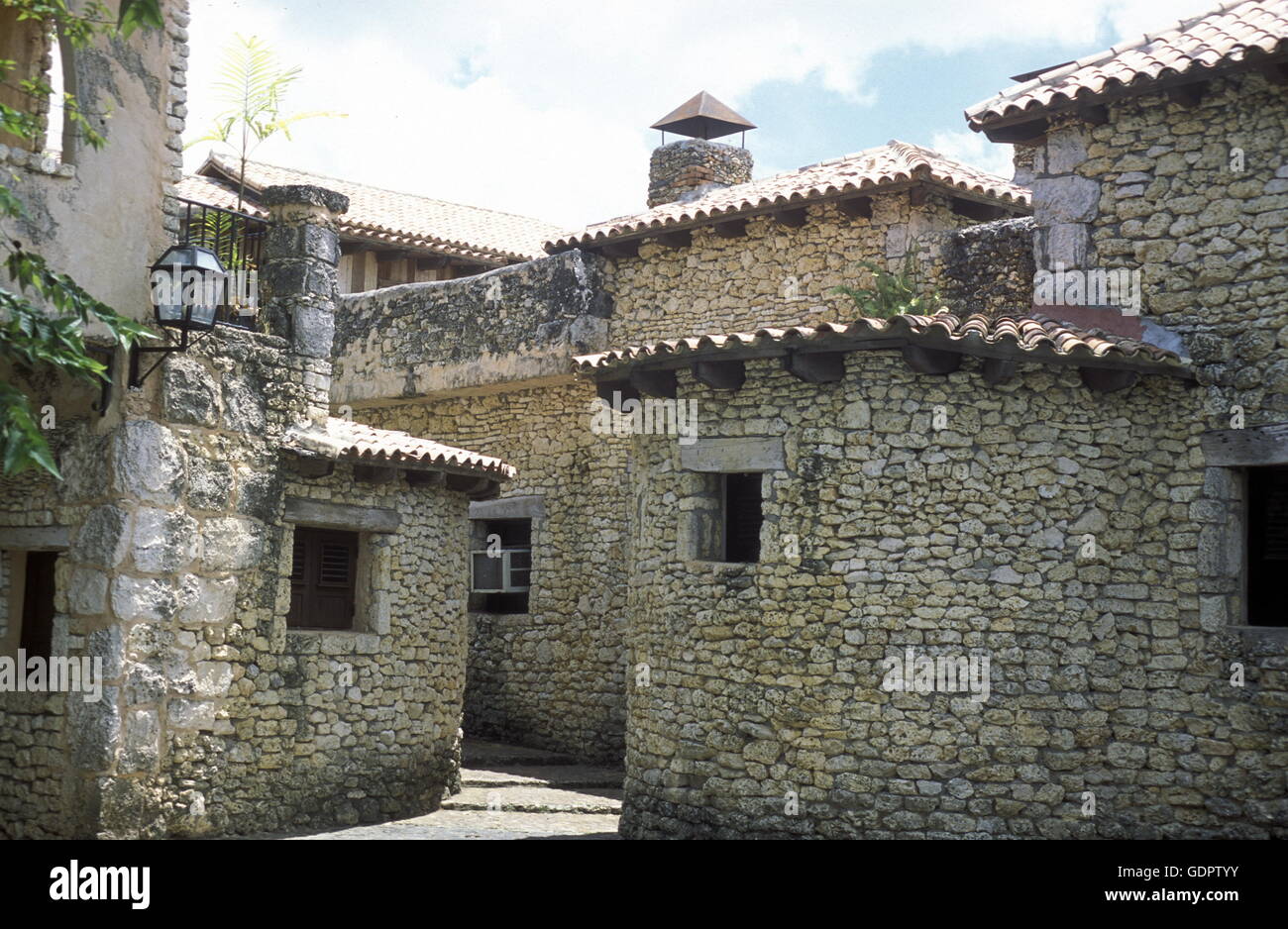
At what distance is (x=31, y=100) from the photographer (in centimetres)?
1072

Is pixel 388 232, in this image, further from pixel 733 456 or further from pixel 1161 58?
pixel 1161 58

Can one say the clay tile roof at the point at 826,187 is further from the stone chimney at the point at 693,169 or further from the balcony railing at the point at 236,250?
the balcony railing at the point at 236,250

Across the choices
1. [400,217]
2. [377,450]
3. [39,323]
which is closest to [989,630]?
[377,450]

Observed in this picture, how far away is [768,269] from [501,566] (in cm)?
481

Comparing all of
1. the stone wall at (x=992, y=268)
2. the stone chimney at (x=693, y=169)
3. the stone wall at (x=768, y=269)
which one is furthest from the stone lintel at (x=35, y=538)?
the stone chimney at (x=693, y=169)

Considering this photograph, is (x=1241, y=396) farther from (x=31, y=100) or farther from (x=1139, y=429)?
(x=31, y=100)

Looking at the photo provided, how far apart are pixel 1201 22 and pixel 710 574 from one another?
566cm

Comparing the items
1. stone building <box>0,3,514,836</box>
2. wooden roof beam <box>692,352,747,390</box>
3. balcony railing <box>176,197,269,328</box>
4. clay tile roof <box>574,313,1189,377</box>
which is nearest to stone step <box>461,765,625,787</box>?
stone building <box>0,3,514,836</box>

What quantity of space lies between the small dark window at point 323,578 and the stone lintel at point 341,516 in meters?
0.22

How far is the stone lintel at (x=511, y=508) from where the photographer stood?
52.8 feet

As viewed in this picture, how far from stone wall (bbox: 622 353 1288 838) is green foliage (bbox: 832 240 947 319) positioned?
236 centimetres

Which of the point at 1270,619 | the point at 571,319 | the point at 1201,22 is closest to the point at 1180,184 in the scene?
the point at 1201,22

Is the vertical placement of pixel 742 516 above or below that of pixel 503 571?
above

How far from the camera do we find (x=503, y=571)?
1650 centimetres
